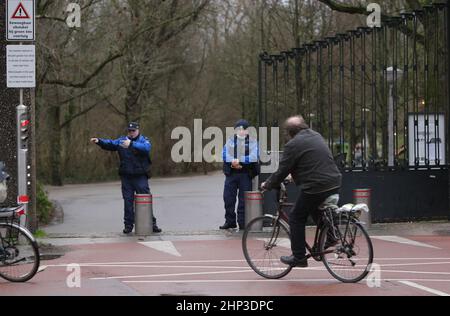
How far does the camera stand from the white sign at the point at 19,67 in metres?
12.7

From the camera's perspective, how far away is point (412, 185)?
1553 centimetres

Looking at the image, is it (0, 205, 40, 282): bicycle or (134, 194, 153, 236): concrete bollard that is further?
(134, 194, 153, 236): concrete bollard

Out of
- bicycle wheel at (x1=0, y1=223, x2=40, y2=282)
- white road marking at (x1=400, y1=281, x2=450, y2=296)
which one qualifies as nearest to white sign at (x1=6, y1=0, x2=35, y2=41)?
bicycle wheel at (x1=0, y1=223, x2=40, y2=282)

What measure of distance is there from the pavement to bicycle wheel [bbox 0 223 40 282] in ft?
0.43

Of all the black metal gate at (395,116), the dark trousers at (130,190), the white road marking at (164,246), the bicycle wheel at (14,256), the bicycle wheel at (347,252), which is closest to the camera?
the bicycle wheel at (347,252)

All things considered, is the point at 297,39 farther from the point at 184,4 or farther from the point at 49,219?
the point at 49,219

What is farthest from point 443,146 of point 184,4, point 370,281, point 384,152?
point 184,4

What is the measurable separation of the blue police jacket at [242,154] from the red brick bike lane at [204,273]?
156 cm

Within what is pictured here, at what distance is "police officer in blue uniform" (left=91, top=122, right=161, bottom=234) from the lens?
1425 centimetres

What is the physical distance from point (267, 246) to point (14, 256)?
9.47 ft

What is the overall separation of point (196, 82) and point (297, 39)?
1293 cm

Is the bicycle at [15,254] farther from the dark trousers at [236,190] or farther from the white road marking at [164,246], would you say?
the dark trousers at [236,190]
